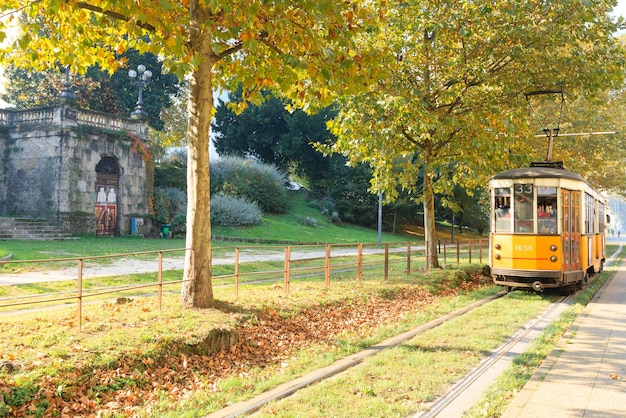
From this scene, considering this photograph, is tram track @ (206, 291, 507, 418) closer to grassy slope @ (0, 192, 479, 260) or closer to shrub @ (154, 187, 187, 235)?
grassy slope @ (0, 192, 479, 260)

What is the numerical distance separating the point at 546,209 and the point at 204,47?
9.94 meters

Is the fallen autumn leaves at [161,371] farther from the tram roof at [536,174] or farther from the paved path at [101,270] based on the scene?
the tram roof at [536,174]

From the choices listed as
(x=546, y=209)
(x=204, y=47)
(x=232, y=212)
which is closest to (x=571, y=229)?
(x=546, y=209)

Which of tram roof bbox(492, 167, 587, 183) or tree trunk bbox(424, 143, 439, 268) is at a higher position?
tram roof bbox(492, 167, 587, 183)

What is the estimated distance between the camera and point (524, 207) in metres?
15.0

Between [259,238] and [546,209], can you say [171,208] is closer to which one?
[259,238]

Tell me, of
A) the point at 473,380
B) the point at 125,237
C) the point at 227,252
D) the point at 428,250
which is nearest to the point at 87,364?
the point at 473,380

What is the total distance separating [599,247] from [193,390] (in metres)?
19.0

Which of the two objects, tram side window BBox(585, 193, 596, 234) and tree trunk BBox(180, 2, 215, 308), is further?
tram side window BBox(585, 193, 596, 234)

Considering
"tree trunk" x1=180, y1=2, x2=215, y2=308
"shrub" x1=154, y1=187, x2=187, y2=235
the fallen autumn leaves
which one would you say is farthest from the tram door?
"shrub" x1=154, y1=187, x2=187, y2=235

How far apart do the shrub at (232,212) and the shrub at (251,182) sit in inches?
160

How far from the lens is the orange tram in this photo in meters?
14.5

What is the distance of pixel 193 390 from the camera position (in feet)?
21.5

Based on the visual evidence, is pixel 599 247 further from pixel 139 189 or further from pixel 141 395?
pixel 139 189
